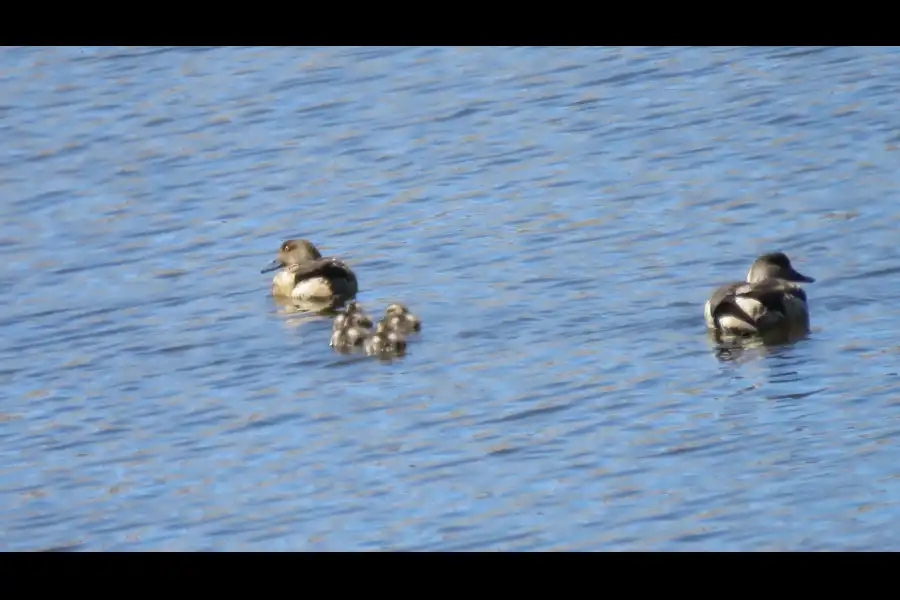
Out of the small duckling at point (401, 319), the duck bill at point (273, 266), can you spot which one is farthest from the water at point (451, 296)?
the small duckling at point (401, 319)

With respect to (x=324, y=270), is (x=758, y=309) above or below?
below

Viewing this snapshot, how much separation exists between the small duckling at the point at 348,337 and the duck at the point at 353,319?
3 cm

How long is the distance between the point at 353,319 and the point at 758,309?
245 centimetres

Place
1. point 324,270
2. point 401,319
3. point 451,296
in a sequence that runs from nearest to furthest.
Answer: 1. point 401,319
2. point 451,296
3. point 324,270

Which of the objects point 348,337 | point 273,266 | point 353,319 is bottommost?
point 348,337

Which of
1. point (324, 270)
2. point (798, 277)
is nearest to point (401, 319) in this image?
point (324, 270)

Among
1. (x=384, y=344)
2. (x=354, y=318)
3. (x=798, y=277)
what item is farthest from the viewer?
(x=798, y=277)

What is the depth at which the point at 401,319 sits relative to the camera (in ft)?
41.1

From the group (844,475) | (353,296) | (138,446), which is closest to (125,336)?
(353,296)

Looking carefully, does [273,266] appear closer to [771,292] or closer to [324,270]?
[324,270]

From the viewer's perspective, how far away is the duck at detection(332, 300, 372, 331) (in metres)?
12.6

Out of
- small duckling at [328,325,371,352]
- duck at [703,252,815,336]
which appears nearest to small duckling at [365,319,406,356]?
small duckling at [328,325,371,352]

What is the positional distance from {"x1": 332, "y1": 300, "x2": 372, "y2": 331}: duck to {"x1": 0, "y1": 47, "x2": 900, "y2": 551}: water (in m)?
0.20

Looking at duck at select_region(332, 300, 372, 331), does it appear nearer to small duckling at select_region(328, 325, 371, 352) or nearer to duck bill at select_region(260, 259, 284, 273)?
small duckling at select_region(328, 325, 371, 352)
